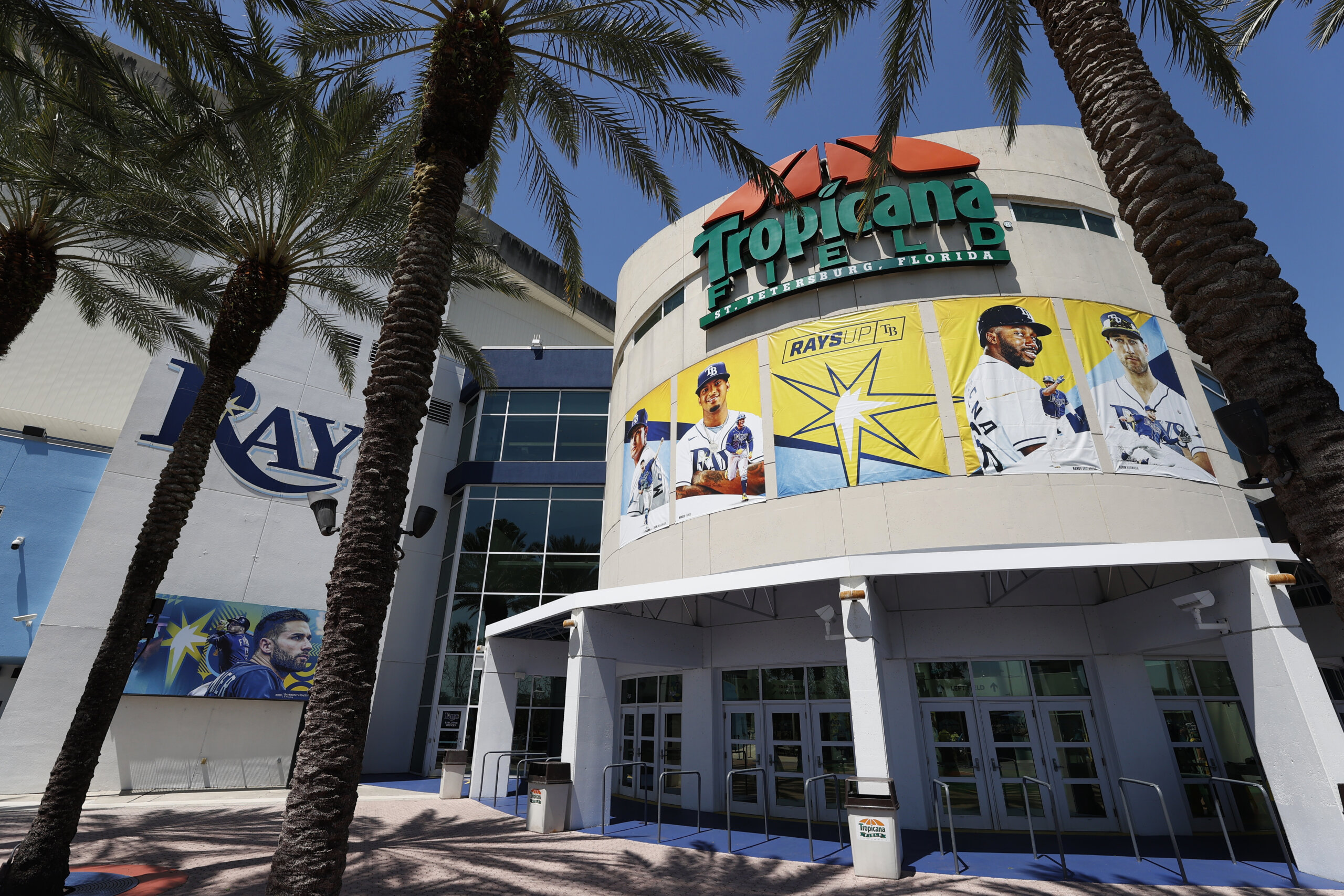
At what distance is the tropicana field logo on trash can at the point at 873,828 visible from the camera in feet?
28.4

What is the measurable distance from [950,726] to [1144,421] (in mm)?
7181

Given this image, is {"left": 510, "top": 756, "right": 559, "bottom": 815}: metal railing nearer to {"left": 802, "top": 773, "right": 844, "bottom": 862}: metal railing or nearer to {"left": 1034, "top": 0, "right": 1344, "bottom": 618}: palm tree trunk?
{"left": 802, "top": 773, "right": 844, "bottom": 862}: metal railing

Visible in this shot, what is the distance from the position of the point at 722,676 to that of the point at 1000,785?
576 centimetres

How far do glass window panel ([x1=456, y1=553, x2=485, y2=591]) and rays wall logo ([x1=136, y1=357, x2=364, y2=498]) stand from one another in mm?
4784

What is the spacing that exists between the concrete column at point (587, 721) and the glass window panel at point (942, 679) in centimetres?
609

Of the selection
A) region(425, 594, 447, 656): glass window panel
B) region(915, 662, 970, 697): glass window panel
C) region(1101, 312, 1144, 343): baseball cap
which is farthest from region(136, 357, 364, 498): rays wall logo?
region(1101, 312, 1144, 343): baseball cap

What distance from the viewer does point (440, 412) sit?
2553 cm

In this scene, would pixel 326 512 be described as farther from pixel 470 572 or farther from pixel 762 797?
pixel 470 572

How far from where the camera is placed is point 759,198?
17.3 metres

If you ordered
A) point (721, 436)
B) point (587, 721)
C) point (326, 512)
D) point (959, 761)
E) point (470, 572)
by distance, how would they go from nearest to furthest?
point (326, 512)
point (587, 721)
point (959, 761)
point (721, 436)
point (470, 572)

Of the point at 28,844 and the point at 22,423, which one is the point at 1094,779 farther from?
the point at 22,423

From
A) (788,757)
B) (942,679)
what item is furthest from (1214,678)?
(788,757)

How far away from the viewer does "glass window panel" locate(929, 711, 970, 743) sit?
12.4 metres

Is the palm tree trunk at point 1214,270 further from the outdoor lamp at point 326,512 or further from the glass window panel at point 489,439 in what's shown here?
the glass window panel at point 489,439
